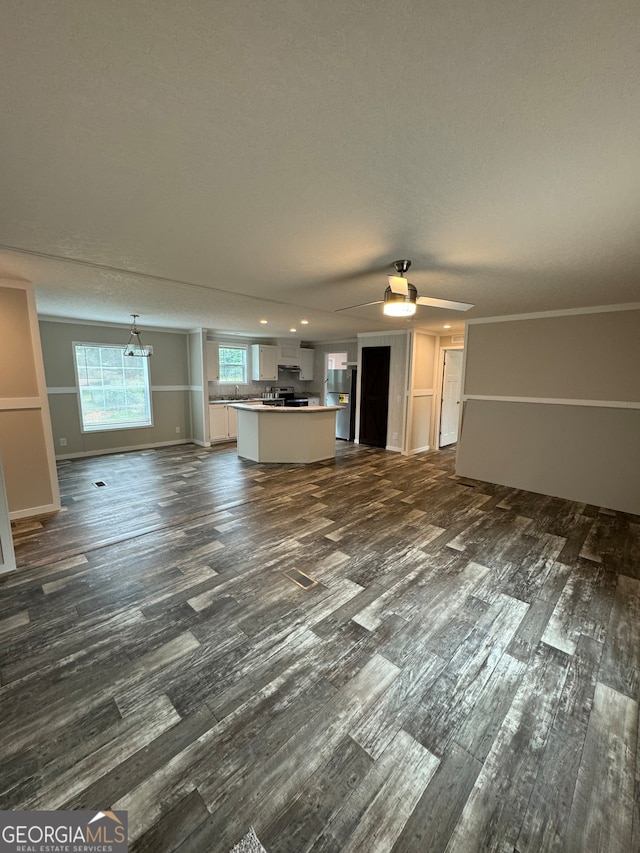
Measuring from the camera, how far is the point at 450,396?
7477 mm

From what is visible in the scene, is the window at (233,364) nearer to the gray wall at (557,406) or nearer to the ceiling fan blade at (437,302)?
the gray wall at (557,406)

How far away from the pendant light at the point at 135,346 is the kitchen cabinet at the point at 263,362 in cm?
233

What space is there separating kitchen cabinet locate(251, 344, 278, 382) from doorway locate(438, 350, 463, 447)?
3918mm

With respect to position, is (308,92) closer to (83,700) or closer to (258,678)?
(258,678)

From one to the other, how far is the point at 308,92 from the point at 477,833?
255cm

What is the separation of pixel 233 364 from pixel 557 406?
6.34 metres

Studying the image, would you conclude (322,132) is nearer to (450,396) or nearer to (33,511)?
(33,511)

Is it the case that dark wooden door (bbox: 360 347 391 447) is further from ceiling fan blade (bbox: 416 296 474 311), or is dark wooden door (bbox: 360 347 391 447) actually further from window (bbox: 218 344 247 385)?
ceiling fan blade (bbox: 416 296 474 311)

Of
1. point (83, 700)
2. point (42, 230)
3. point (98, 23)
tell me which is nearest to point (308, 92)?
point (98, 23)

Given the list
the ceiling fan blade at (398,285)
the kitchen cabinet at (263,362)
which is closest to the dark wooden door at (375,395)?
the kitchen cabinet at (263,362)

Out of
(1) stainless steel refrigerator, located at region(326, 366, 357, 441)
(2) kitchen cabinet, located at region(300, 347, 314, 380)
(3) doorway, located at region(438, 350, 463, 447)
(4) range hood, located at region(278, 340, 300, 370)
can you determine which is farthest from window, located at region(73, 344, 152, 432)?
(3) doorway, located at region(438, 350, 463, 447)

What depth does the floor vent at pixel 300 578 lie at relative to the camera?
8.04 ft

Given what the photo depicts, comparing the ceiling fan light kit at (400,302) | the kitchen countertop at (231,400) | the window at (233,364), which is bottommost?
the kitchen countertop at (231,400)

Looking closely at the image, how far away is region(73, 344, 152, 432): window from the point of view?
6004 mm
